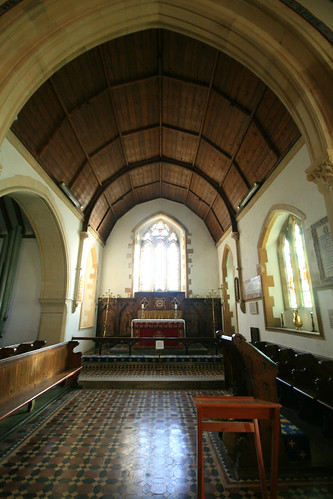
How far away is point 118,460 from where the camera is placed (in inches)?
91.2

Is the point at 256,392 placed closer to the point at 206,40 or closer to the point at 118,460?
the point at 118,460

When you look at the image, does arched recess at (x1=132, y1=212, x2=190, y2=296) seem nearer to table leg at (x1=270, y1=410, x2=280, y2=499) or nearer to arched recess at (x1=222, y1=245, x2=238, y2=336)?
arched recess at (x1=222, y1=245, x2=238, y2=336)

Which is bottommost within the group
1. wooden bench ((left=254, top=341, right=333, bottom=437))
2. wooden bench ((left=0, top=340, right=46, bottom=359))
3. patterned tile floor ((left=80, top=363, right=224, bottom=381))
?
patterned tile floor ((left=80, top=363, right=224, bottom=381))

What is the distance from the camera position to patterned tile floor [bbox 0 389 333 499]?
1928mm

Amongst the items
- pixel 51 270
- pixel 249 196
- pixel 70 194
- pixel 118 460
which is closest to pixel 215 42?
pixel 249 196

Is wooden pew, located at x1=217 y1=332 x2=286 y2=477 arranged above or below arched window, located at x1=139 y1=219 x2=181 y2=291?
below

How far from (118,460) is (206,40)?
522 centimetres

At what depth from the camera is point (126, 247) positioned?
9719 millimetres

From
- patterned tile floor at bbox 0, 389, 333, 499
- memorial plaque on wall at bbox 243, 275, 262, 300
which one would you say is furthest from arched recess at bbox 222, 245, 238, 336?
patterned tile floor at bbox 0, 389, 333, 499

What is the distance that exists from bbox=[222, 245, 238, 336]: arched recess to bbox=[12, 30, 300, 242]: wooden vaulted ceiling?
1217 millimetres

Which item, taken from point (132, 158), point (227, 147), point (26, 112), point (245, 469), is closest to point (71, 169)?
point (26, 112)

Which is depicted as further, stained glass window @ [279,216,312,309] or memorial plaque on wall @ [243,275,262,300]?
memorial plaque on wall @ [243,275,262,300]

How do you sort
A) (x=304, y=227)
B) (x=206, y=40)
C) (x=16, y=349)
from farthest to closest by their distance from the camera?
1. (x=16, y=349)
2. (x=304, y=227)
3. (x=206, y=40)

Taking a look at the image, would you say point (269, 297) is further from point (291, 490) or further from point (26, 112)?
point (26, 112)
